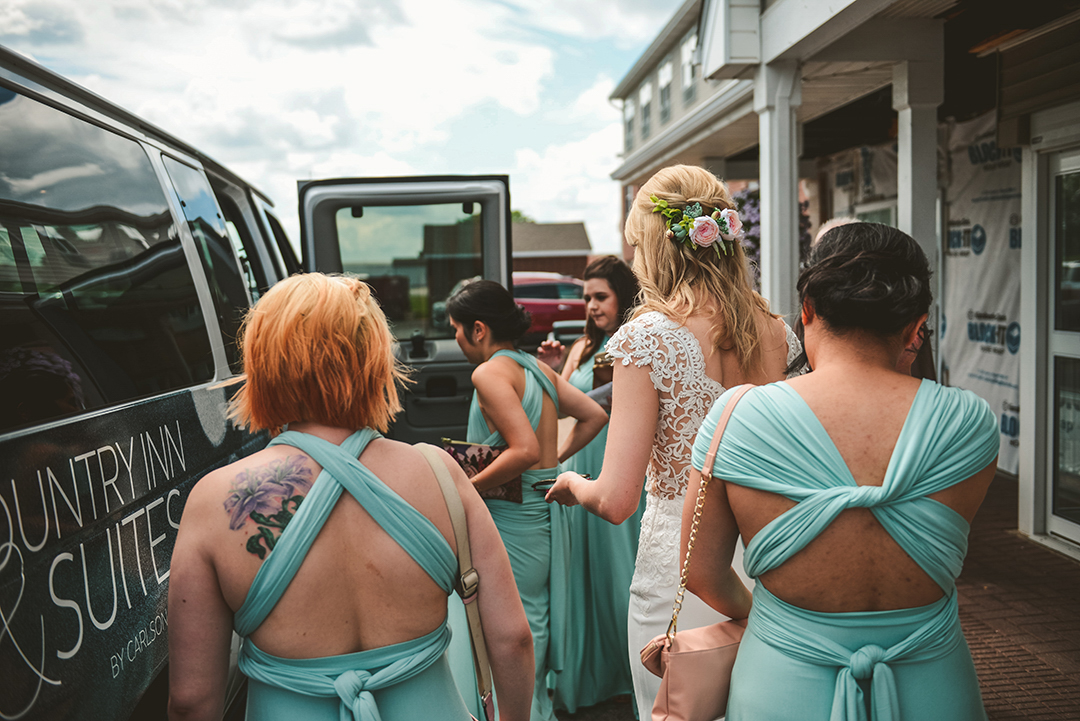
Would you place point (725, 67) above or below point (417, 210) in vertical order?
above

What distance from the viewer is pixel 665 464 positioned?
2250 mm

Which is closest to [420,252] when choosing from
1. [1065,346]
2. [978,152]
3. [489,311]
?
[489,311]

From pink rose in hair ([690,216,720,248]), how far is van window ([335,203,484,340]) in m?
2.81

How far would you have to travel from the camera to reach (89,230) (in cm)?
207

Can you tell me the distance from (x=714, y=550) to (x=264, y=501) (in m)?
0.90

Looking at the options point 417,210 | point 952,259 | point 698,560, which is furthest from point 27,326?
point 952,259

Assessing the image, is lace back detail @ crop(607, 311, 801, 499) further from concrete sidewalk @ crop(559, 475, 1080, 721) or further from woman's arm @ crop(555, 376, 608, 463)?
concrete sidewalk @ crop(559, 475, 1080, 721)

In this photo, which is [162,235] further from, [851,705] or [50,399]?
[851,705]

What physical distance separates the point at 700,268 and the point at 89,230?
65.1 inches

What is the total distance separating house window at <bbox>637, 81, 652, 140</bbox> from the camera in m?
20.8

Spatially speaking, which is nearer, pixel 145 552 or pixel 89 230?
pixel 145 552

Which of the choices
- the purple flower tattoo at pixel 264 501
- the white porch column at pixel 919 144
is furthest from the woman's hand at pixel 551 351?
the purple flower tattoo at pixel 264 501

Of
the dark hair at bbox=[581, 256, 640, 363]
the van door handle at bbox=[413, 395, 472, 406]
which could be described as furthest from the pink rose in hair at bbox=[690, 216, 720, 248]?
the van door handle at bbox=[413, 395, 472, 406]

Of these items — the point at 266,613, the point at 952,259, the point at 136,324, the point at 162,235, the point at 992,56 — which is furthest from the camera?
the point at 952,259
